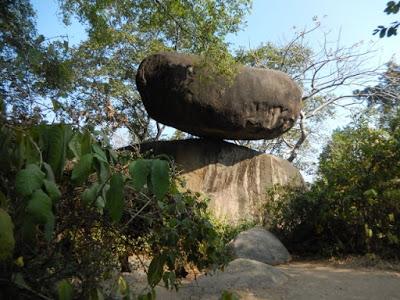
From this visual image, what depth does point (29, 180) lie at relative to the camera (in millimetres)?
1115

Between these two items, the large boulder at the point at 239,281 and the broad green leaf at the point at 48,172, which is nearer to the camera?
the broad green leaf at the point at 48,172

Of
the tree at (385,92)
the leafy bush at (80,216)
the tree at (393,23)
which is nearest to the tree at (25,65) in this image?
the leafy bush at (80,216)

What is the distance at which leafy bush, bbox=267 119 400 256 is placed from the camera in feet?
26.8

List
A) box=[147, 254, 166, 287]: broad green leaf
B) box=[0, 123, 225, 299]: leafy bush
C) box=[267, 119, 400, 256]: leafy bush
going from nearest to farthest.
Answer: box=[0, 123, 225, 299]: leafy bush → box=[147, 254, 166, 287]: broad green leaf → box=[267, 119, 400, 256]: leafy bush

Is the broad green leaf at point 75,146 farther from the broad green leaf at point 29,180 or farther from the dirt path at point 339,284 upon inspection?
the dirt path at point 339,284

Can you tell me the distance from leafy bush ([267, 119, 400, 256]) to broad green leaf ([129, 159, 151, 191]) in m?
7.50

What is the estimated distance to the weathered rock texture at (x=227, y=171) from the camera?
1180 cm

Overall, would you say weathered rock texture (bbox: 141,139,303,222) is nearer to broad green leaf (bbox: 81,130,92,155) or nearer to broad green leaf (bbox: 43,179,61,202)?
broad green leaf (bbox: 81,130,92,155)

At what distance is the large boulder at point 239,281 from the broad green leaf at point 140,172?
157 inches

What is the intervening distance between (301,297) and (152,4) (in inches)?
252

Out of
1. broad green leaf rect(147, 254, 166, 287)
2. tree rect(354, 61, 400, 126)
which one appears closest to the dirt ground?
broad green leaf rect(147, 254, 166, 287)

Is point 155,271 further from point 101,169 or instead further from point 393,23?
point 393,23

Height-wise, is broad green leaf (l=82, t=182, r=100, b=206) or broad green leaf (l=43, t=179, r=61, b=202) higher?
broad green leaf (l=82, t=182, r=100, b=206)

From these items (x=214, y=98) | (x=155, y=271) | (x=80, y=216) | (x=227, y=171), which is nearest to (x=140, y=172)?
(x=155, y=271)
